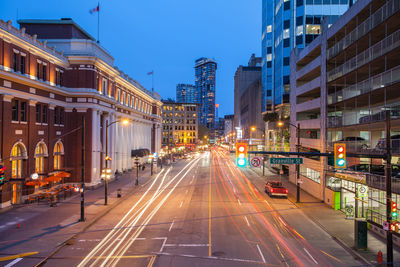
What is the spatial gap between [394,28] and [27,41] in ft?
111

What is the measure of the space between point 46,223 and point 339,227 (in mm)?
22531

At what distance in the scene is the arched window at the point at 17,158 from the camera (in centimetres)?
2719

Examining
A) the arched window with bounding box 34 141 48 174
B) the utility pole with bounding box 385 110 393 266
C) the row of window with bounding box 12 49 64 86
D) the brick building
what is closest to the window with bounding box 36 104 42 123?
the brick building

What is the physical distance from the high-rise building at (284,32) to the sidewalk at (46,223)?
4423 cm

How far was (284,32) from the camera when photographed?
5738 centimetres

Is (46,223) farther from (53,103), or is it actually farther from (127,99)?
(127,99)

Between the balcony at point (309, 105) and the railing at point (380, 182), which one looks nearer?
the railing at point (380, 182)

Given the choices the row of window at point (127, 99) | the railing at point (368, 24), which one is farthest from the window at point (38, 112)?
the railing at point (368, 24)

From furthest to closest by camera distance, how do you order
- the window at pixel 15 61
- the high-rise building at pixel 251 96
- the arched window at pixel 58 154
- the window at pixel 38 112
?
the high-rise building at pixel 251 96
the arched window at pixel 58 154
the window at pixel 38 112
the window at pixel 15 61

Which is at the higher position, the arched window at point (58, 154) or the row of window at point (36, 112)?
the row of window at point (36, 112)

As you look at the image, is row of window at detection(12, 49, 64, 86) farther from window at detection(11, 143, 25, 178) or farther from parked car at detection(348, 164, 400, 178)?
parked car at detection(348, 164, 400, 178)

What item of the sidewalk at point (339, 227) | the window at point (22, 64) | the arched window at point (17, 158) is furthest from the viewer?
the window at point (22, 64)

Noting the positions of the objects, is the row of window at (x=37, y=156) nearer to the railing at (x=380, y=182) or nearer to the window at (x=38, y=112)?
the window at (x=38, y=112)

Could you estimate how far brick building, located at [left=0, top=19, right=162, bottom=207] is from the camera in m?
26.4
